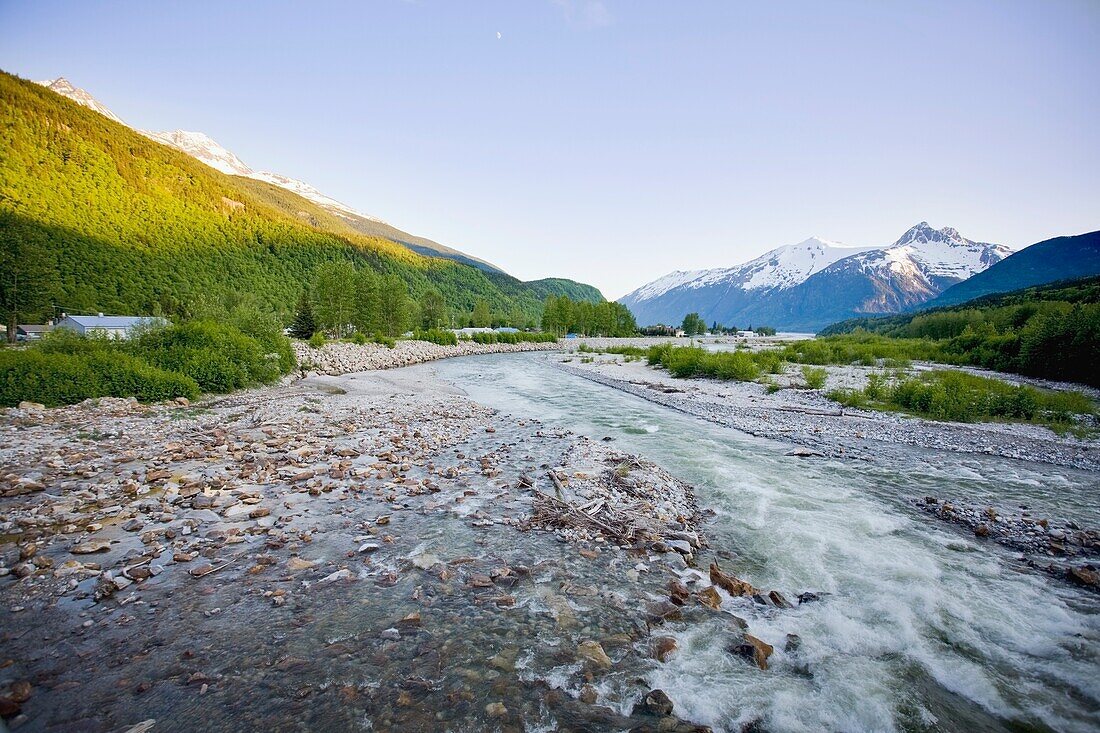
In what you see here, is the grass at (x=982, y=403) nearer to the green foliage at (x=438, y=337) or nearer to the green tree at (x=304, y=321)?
the green foliage at (x=438, y=337)

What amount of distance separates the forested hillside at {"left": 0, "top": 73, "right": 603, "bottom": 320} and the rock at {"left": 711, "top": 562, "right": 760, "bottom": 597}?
69.0 m

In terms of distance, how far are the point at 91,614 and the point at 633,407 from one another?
18.0 meters

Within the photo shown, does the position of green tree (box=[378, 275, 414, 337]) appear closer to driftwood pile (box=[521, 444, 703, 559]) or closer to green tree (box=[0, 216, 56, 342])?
green tree (box=[0, 216, 56, 342])

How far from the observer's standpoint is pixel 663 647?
4582 millimetres

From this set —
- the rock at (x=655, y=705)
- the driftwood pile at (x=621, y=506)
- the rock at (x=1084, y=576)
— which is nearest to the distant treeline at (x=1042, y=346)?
the rock at (x=1084, y=576)

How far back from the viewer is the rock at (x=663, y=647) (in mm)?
4484

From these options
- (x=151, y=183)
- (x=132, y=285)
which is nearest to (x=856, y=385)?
(x=132, y=285)

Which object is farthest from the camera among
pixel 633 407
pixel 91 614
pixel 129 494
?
pixel 633 407

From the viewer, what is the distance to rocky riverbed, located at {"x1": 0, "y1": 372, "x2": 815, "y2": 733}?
3689mm

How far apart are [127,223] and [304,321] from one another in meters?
83.8

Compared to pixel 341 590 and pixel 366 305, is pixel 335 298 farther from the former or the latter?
pixel 341 590

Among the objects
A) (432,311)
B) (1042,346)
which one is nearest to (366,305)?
(432,311)

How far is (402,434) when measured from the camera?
1283 cm

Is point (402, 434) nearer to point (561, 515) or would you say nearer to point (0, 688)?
point (561, 515)
